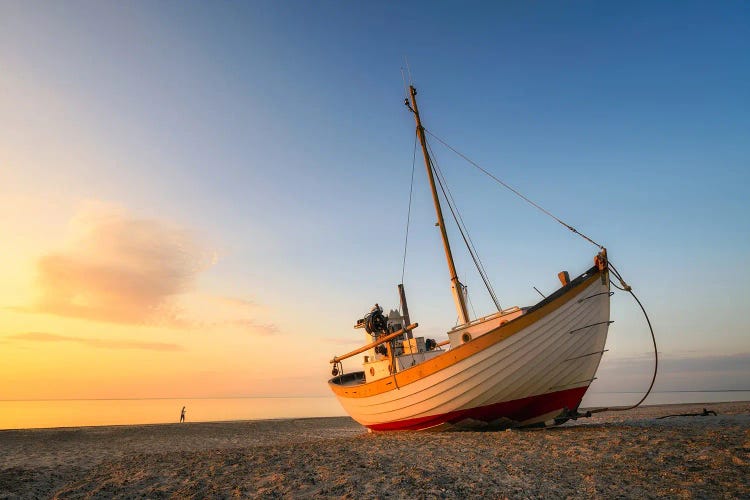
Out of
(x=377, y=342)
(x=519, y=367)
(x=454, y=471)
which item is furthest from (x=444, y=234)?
(x=454, y=471)

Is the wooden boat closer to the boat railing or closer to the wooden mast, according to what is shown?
the boat railing

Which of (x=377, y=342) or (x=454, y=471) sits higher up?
(x=377, y=342)

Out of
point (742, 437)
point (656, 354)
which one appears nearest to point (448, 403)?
point (656, 354)

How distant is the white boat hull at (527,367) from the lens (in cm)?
1261

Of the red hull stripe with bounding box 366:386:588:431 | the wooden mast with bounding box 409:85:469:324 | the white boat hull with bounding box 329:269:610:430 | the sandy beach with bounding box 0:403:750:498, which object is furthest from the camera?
the wooden mast with bounding box 409:85:469:324

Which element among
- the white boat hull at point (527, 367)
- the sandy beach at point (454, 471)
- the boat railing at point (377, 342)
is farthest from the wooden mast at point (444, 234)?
the sandy beach at point (454, 471)

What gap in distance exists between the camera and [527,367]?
41.8 feet

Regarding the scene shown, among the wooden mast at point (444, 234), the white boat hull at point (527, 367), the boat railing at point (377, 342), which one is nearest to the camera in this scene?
the white boat hull at point (527, 367)

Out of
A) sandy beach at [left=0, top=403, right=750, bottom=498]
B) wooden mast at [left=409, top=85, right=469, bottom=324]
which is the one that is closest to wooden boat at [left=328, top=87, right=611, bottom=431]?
sandy beach at [left=0, top=403, right=750, bottom=498]

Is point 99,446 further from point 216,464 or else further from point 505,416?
point 505,416

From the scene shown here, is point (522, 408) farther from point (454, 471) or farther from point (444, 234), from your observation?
point (444, 234)

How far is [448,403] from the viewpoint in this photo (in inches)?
551

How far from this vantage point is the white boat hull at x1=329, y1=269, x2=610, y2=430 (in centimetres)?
1261

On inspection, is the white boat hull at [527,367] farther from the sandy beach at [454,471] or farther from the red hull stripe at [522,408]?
the sandy beach at [454,471]
